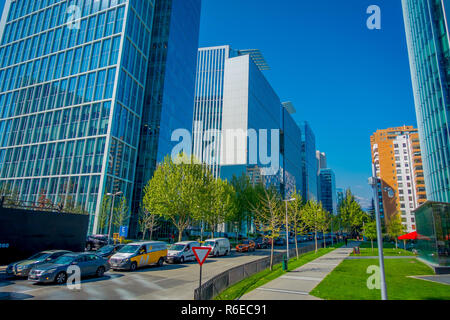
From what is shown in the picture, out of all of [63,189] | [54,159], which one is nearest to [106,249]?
[63,189]

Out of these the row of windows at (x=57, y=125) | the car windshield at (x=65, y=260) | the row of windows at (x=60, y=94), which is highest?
the row of windows at (x=60, y=94)

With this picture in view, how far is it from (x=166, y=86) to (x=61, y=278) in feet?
174

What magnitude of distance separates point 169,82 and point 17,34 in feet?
121

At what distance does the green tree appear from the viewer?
110 ft

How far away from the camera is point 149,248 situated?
2092cm

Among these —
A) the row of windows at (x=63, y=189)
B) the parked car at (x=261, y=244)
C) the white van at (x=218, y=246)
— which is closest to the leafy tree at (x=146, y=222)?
the row of windows at (x=63, y=189)

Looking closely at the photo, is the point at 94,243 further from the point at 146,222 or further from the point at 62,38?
the point at 62,38

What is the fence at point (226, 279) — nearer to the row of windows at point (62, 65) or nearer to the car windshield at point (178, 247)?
the car windshield at point (178, 247)

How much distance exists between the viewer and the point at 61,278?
46.6 ft

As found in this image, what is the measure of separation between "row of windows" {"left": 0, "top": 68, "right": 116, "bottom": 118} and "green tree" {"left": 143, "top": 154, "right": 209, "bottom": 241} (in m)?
23.8

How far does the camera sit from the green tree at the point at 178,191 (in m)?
33.5

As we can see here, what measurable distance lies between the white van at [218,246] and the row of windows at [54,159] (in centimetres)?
2603
